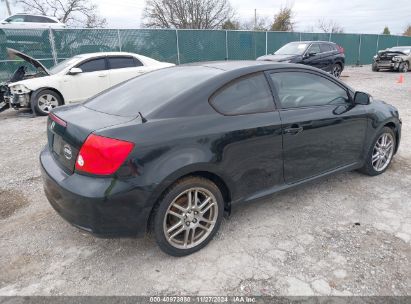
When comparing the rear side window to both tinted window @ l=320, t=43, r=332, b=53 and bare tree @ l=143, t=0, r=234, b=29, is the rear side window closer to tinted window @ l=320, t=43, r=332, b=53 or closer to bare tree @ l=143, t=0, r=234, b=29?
tinted window @ l=320, t=43, r=332, b=53

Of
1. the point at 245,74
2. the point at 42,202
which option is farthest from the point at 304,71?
the point at 42,202

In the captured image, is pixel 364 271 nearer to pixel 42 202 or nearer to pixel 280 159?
pixel 280 159

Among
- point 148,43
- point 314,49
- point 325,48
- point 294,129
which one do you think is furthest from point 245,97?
point 148,43

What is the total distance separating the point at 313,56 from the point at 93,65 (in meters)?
8.36

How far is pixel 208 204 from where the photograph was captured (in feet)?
8.85

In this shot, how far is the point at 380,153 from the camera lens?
4.09 m

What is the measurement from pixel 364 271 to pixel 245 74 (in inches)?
73.6

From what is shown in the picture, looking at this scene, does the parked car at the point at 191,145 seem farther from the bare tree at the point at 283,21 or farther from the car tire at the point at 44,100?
the bare tree at the point at 283,21

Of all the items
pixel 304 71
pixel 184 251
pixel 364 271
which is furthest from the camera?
pixel 304 71

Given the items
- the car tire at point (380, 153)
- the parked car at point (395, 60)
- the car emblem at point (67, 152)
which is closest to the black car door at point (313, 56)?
the parked car at point (395, 60)

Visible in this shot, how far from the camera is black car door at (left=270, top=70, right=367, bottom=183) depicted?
3045 millimetres

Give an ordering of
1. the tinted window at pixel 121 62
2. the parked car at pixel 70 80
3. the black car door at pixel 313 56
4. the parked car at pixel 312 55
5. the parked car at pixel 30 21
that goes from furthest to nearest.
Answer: the parked car at pixel 30 21, the black car door at pixel 313 56, the parked car at pixel 312 55, the tinted window at pixel 121 62, the parked car at pixel 70 80

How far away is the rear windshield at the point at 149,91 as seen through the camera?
2639 mm

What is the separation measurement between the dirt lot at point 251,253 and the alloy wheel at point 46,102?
190 inches
